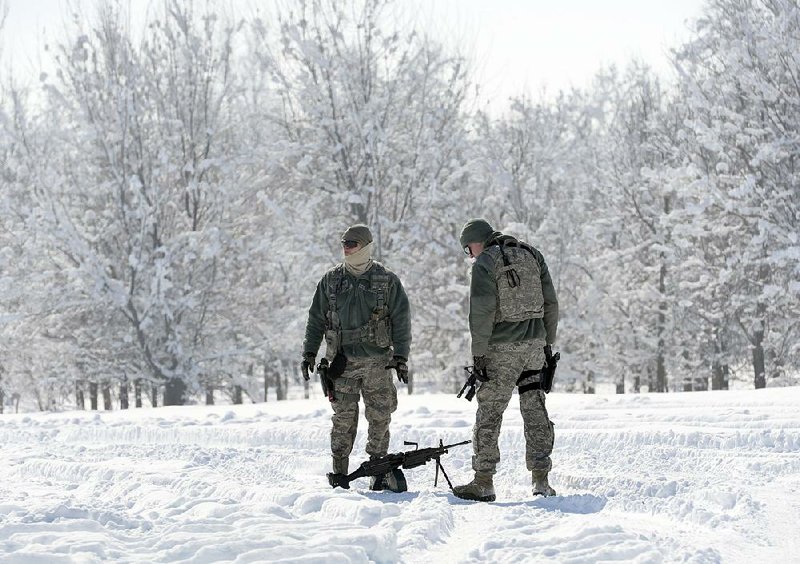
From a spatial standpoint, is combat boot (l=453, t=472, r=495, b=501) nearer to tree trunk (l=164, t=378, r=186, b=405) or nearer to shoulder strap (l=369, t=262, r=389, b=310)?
shoulder strap (l=369, t=262, r=389, b=310)

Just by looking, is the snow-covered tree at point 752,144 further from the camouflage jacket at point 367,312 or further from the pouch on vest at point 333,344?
the pouch on vest at point 333,344

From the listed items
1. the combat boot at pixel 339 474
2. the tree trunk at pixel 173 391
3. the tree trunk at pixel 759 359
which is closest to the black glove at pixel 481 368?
the combat boot at pixel 339 474

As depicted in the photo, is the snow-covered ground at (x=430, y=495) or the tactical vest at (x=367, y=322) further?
the tactical vest at (x=367, y=322)

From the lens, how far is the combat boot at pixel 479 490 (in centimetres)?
543

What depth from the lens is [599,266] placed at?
22.3 meters

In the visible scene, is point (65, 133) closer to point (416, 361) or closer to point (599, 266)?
point (416, 361)

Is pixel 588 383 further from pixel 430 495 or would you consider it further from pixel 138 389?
pixel 430 495

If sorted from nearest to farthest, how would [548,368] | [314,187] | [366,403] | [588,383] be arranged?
[548,368], [366,403], [314,187], [588,383]

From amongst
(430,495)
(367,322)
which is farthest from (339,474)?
(367,322)

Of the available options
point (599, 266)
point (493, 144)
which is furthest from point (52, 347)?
point (599, 266)

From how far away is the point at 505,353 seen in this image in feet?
17.9

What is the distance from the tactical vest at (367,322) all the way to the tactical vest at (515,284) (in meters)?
0.86

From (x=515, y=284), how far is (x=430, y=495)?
1489 mm

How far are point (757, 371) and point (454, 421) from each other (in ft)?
39.6
